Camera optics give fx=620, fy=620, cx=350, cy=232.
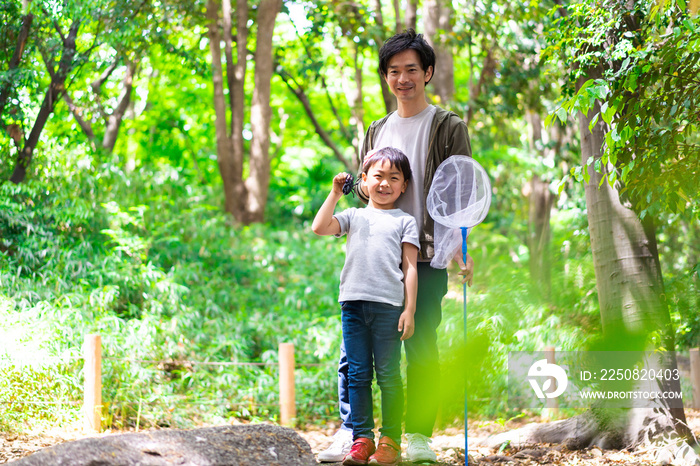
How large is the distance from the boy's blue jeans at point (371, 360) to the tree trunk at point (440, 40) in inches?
270

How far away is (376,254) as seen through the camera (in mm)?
2521

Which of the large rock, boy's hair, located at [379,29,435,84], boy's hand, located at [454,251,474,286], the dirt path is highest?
boy's hair, located at [379,29,435,84]

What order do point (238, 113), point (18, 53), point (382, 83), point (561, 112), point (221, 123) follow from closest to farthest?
point (561, 112) → point (18, 53) → point (382, 83) → point (221, 123) → point (238, 113)

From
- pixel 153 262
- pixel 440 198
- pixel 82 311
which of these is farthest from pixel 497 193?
pixel 440 198

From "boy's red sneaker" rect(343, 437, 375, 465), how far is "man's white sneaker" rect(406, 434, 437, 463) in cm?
21

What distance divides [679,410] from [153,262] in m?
5.31

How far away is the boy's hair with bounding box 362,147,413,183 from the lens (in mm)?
2602

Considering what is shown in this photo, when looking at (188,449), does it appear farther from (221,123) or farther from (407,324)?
(221,123)

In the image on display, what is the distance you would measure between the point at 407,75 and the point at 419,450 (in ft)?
5.27

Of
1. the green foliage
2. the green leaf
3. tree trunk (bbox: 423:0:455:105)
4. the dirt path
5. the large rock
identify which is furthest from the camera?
tree trunk (bbox: 423:0:455:105)

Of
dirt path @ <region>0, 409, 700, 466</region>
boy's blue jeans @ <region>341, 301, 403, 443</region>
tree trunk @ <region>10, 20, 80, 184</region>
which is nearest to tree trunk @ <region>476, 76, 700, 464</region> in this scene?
dirt path @ <region>0, 409, 700, 466</region>

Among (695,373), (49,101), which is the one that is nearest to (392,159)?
(695,373)

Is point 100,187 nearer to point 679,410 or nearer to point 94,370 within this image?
point 94,370

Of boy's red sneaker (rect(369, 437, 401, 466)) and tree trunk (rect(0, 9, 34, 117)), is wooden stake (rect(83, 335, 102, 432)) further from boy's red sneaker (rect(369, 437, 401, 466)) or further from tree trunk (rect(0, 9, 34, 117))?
tree trunk (rect(0, 9, 34, 117))
